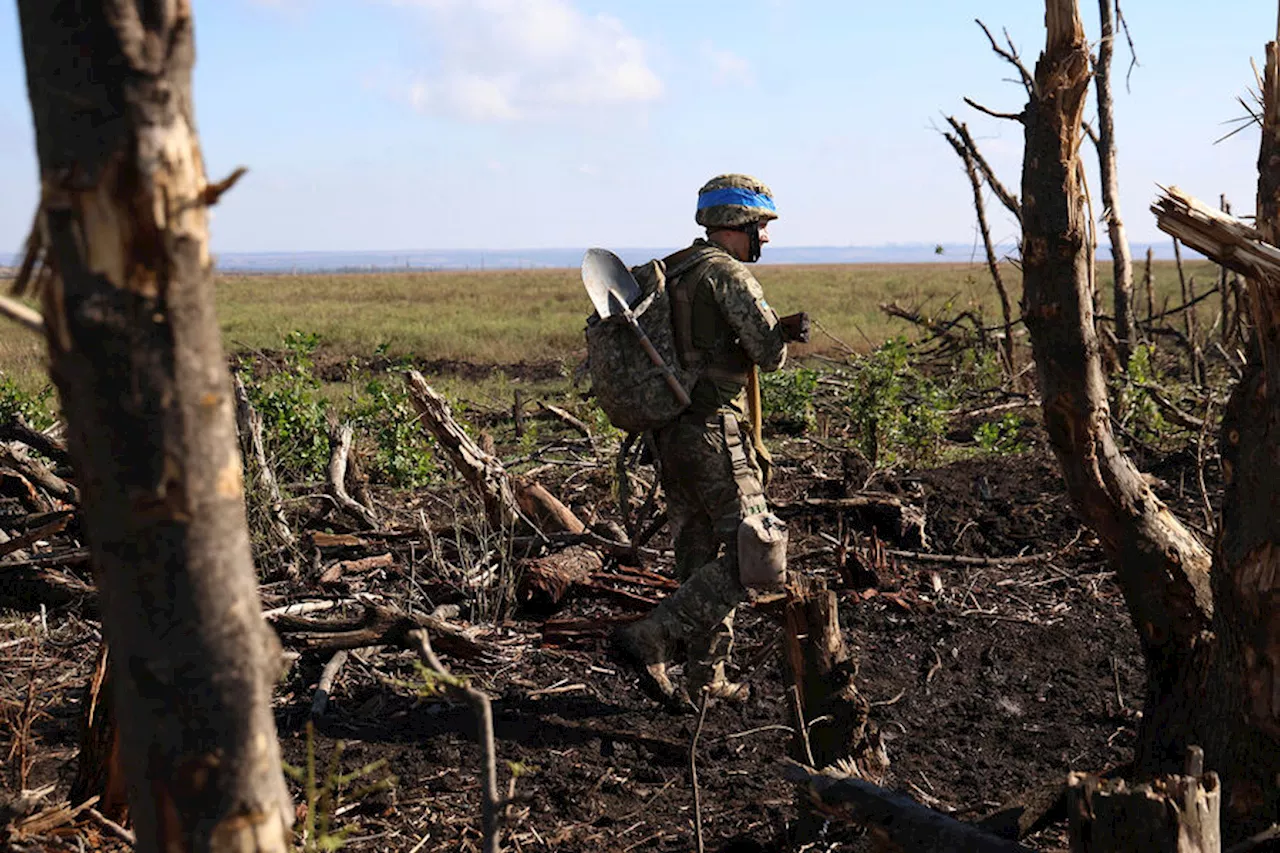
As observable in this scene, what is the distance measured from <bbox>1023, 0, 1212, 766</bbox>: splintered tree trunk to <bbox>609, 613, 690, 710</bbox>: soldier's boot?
161 centimetres

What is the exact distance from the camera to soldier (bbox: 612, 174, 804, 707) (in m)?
4.73

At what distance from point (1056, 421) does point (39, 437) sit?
5048 millimetres

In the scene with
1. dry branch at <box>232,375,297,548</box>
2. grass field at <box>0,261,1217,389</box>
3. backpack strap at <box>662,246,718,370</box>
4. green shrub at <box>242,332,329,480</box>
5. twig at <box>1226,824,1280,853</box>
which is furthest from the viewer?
grass field at <box>0,261,1217,389</box>

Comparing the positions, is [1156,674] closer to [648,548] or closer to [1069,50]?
[1069,50]

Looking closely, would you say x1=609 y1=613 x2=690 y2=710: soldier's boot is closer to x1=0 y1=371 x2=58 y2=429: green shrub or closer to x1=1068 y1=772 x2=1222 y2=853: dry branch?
x1=1068 y1=772 x2=1222 y2=853: dry branch

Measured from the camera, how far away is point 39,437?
6.46m

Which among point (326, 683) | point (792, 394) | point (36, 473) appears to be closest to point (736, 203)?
point (326, 683)

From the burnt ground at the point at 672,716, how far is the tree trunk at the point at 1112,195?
3081 mm

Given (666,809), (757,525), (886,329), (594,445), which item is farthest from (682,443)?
(886,329)

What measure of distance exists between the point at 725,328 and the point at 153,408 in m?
3.36

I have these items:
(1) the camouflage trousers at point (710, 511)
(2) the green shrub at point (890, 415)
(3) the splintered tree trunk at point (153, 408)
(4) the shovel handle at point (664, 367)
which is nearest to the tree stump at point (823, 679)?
(1) the camouflage trousers at point (710, 511)

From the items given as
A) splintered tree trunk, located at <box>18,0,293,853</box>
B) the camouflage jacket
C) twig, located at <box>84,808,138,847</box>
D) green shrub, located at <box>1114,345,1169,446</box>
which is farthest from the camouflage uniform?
green shrub, located at <box>1114,345,1169,446</box>

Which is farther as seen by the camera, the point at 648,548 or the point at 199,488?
the point at 648,548

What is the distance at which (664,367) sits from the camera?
15.6 ft
